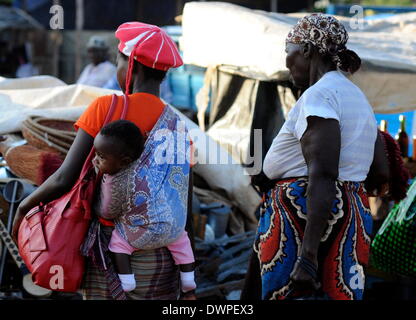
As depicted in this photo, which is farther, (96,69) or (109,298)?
(96,69)

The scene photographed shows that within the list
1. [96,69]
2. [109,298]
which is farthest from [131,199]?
[96,69]

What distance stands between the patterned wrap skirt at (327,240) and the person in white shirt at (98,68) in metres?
5.06

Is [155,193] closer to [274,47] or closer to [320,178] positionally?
[320,178]

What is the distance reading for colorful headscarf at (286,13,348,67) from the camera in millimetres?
2705

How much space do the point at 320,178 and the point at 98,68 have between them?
5.59 m

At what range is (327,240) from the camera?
8.70 feet

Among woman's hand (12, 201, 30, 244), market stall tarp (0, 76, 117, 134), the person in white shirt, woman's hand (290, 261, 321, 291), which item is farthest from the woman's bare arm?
the person in white shirt

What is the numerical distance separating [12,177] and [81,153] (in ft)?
6.11

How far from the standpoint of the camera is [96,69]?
25.5 ft

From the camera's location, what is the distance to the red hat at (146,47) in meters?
2.73

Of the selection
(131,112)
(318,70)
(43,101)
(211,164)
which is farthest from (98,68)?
(318,70)

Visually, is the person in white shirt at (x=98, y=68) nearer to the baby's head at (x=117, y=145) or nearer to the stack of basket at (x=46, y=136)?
the stack of basket at (x=46, y=136)

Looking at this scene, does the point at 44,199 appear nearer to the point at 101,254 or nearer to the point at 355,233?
the point at 101,254

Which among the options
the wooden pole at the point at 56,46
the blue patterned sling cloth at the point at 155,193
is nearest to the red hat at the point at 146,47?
the blue patterned sling cloth at the point at 155,193
